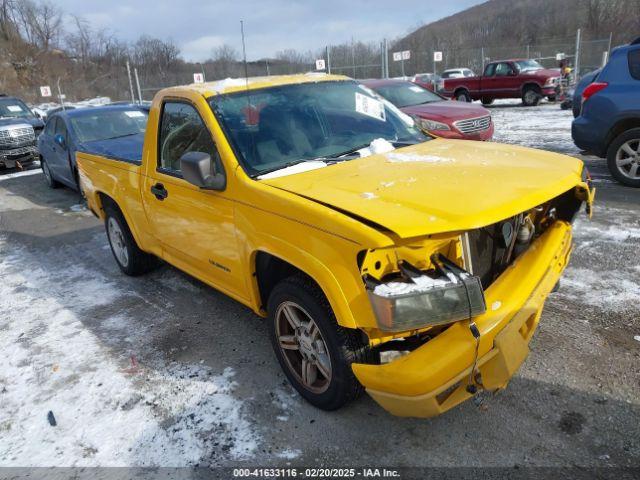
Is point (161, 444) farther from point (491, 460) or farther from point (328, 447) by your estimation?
point (491, 460)

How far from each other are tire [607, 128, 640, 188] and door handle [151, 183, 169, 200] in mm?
6239

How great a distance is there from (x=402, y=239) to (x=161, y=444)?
183 centimetres

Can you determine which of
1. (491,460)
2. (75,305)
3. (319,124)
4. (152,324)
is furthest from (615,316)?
(75,305)

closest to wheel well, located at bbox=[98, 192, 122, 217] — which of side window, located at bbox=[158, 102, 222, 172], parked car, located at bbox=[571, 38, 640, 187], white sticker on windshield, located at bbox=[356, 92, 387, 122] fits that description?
side window, located at bbox=[158, 102, 222, 172]

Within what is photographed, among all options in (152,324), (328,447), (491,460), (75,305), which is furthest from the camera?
(75,305)

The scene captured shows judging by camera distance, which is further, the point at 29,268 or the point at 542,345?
the point at 29,268

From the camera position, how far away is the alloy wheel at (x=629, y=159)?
6.77 metres

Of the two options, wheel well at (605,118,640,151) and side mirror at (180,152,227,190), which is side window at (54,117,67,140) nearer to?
side mirror at (180,152,227,190)

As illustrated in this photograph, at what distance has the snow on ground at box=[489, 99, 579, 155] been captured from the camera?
10328 millimetres

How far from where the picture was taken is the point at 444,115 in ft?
29.8

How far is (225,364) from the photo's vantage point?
353 centimetres

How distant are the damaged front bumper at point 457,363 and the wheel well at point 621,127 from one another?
18.2 feet

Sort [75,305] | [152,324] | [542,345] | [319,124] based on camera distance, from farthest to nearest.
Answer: [75,305], [152,324], [319,124], [542,345]

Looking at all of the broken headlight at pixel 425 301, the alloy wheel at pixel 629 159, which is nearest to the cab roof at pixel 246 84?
the broken headlight at pixel 425 301
